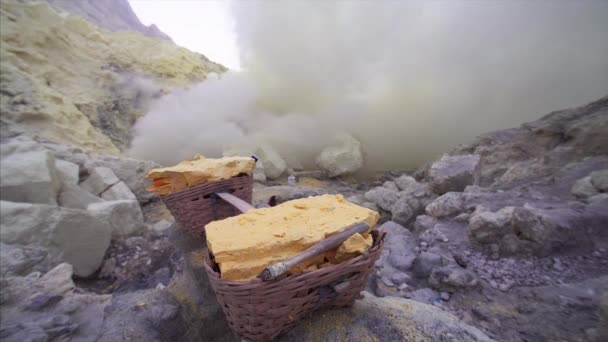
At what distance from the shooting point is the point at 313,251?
21.2 inches

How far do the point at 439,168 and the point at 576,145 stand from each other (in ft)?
5.29

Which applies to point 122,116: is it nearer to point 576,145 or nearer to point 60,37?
point 60,37

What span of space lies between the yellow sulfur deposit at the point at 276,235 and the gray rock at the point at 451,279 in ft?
4.83

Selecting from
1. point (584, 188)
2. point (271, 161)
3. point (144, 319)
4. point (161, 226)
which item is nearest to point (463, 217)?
point (584, 188)

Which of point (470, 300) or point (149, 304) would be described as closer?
point (149, 304)

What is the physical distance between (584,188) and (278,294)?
10.7ft

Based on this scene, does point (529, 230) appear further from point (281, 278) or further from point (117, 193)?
point (117, 193)

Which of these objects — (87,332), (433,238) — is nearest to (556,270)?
(433,238)

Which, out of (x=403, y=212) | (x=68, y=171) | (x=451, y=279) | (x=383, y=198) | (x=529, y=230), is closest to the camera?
(x=451, y=279)

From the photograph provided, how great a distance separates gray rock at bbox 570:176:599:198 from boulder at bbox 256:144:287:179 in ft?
15.4

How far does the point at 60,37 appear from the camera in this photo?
536cm

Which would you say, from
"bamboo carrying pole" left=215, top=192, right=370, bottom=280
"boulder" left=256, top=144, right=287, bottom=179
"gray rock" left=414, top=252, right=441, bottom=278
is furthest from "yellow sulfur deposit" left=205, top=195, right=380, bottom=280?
"boulder" left=256, top=144, right=287, bottom=179

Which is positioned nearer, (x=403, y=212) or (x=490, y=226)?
(x=490, y=226)

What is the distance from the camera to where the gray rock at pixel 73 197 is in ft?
8.62
